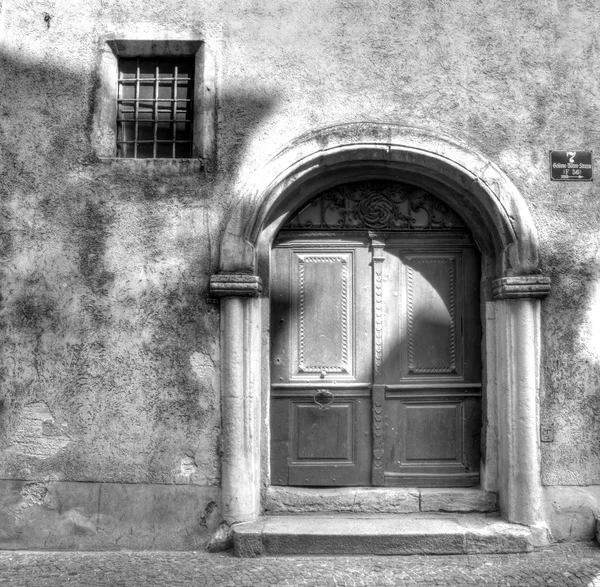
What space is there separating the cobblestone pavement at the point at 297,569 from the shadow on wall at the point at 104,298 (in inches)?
21.1

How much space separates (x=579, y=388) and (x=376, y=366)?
1.45 metres

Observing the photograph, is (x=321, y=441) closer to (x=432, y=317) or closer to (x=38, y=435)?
(x=432, y=317)

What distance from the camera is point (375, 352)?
4809 millimetres

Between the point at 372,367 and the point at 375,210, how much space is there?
122cm

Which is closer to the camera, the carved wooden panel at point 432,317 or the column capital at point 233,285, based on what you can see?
the column capital at point 233,285

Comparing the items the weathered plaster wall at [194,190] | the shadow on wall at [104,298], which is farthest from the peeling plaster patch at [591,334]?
the shadow on wall at [104,298]

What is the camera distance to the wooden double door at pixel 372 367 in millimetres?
4793

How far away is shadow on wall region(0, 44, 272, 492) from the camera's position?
4.45 meters

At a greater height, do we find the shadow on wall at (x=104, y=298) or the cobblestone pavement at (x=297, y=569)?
the shadow on wall at (x=104, y=298)

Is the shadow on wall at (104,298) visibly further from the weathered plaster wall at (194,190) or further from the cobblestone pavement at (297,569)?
the cobblestone pavement at (297,569)

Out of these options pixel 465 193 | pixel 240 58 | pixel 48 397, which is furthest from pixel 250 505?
pixel 240 58

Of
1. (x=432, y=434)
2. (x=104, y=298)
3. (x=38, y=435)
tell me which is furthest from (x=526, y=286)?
(x=38, y=435)

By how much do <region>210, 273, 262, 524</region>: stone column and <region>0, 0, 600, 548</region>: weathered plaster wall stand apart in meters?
0.10

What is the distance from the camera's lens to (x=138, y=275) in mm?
4512
